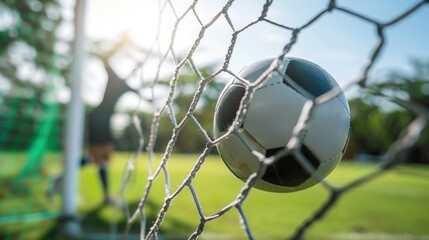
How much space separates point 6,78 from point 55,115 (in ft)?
16.5

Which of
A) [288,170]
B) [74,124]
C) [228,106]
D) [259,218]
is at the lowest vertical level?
[259,218]

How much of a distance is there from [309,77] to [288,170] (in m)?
0.28

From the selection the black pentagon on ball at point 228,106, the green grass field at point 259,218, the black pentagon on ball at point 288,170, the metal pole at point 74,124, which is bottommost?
the green grass field at point 259,218

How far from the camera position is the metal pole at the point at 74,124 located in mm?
3480

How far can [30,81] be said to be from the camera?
17.4ft

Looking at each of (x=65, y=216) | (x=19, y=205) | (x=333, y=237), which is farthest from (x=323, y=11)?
(x=19, y=205)

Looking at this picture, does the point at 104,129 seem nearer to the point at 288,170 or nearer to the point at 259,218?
the point at 259,218

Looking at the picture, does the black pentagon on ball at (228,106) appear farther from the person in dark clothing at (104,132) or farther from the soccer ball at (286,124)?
the person in dark clothing at (104,132)

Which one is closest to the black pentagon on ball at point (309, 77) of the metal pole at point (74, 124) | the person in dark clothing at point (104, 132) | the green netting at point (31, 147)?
the metal pole at point (74, 124)

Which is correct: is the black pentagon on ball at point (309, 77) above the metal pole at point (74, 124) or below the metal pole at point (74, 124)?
above

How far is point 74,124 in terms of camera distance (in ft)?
11.8

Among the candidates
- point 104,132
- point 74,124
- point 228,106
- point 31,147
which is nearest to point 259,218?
point 74,124

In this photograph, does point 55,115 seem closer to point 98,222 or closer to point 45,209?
point 45,209

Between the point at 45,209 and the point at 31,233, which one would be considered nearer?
the point at 31,233
